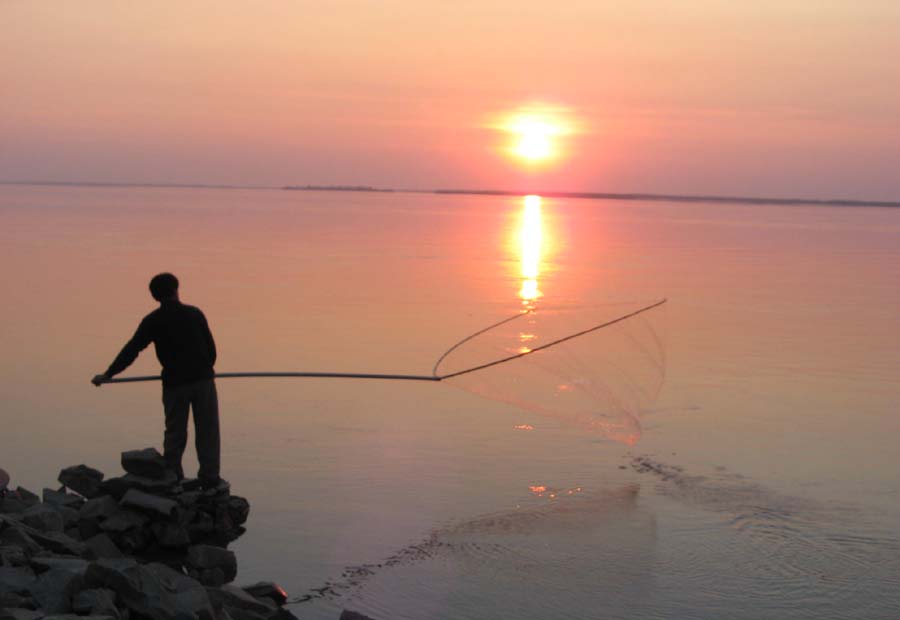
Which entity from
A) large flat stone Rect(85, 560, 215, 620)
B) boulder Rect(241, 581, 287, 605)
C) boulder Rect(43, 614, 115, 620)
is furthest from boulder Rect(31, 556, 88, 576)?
boulder Rect(241, 581, 287, 605)

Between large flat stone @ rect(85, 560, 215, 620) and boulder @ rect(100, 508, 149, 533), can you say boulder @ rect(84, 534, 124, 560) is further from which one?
large flat stone @ rect(85, 560, 215, 620)

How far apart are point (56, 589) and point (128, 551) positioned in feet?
7.14

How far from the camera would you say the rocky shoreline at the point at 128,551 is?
247 inches

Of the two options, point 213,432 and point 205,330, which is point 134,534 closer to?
point 213,432

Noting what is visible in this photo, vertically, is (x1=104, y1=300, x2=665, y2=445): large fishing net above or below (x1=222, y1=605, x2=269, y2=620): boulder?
above

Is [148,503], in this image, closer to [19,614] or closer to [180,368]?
[180,368]

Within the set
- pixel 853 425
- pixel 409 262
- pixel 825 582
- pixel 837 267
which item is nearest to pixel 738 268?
pixel 837 267

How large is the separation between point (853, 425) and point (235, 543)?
24.8 feet

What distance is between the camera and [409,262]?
3825 cm

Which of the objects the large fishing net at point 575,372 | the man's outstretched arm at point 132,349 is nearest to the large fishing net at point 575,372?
the large fishing net at point 575,372

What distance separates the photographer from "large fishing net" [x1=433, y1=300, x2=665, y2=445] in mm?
10672

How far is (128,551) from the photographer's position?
8.41 metres

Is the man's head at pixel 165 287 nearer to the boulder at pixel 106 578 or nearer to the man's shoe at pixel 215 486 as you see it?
the man's shoe at pixel 215 486

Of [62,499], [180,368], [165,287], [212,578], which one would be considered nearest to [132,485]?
[62,499]
